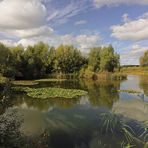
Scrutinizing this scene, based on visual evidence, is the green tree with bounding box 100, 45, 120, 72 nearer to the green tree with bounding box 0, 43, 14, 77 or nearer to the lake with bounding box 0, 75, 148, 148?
the green tree with bounding box 0, 43, 14, 77

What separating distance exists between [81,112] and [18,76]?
3664 centimetres

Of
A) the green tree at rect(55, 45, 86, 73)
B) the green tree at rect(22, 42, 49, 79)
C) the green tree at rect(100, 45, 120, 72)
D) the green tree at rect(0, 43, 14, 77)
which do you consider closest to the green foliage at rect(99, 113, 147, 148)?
A: the green tree at rect(0, 43, 14, 77)

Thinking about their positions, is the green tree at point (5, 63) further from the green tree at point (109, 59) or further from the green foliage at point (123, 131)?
the green foliage at point (123, 131)

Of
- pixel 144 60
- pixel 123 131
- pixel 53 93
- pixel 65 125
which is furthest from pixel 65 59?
pixel 123 131

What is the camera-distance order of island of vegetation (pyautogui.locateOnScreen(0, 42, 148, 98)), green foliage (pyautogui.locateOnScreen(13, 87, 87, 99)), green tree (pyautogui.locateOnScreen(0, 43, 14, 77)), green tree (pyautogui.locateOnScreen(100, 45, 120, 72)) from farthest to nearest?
1. green tree (pyautogui.locateOnScreen(100, 45, 120, 72))
2. island of vegetation (pyautogui.locateOnScreen(0, 42, 148, 98))
3. green tree (pyautogui.locateOnScreen(0, 43, 14, 77))
4. green foliage (pyautogui.locateOnScreen(13, 87, 87, 99))

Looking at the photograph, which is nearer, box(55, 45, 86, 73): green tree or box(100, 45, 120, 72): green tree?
box(100, 45, 120, 72): green tree

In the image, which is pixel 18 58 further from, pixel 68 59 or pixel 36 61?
pixel 68 59

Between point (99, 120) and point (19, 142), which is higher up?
point (19, 142)

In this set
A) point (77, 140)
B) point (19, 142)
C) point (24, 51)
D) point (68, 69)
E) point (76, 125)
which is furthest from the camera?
point (68, 69)

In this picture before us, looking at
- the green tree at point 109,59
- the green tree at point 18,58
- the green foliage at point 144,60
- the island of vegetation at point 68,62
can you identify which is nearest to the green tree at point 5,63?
the green tree at point 18,58

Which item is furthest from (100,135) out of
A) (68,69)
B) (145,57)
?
(145,57)

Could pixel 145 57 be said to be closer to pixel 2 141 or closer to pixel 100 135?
pixel 100 135

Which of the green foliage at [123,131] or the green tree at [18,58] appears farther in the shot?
the green tree at [18,58]

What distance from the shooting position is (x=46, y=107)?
19.3m
